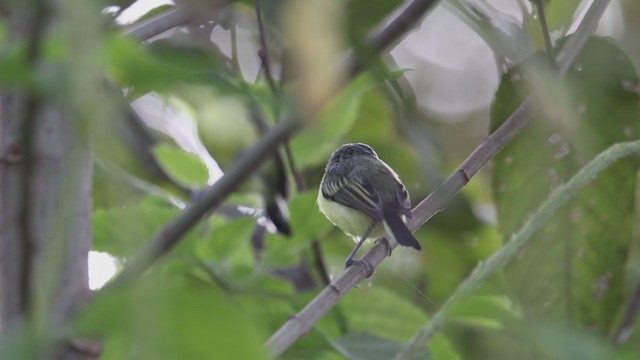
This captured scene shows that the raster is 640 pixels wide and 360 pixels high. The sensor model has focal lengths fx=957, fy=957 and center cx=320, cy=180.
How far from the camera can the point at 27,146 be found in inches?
10.5

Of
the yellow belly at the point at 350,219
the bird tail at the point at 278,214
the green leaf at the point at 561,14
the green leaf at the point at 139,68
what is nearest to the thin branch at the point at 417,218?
the green leaf at the point at 561,14

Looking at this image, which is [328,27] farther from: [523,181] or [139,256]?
[523,181]

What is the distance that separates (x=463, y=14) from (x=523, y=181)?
1.46 feet

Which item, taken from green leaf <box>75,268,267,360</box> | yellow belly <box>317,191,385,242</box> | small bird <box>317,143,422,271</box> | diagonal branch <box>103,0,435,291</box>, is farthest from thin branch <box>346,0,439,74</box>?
yellow belly <box>317,191,385,242</box>

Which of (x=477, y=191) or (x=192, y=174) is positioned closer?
(x=192, y=174)

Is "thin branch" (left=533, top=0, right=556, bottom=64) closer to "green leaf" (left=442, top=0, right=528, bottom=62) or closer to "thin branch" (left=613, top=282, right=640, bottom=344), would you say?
"green leaf" (left=442, top=0, right=528, bottom=62)

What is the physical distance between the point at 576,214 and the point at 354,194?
1.01 metres

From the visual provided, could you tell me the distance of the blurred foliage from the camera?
0.25 m

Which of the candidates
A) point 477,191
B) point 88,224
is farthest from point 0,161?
point 477,191

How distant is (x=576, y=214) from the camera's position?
71 cm

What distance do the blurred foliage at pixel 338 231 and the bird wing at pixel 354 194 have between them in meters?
0.05

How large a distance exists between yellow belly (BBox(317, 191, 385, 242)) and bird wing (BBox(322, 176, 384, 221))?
15 millimetres

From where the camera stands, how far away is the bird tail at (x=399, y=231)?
1.17 m

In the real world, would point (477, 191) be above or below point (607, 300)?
below
